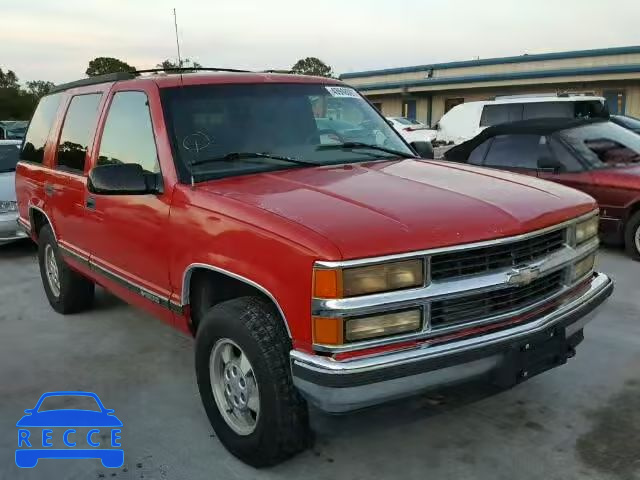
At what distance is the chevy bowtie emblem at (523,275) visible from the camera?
8.98 ft

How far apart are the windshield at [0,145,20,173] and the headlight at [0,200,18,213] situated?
2.66ft

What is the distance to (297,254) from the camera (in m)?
2.57

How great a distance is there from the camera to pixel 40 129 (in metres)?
5.71

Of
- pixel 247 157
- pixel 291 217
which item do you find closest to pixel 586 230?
pixel 291 217

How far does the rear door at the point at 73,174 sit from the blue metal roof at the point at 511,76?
23.7 metres

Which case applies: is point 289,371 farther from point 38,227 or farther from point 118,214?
point 38,227

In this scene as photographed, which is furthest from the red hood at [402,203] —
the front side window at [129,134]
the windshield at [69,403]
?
the windshield at [69,403]

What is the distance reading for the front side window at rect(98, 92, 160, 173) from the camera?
3732 millimetres

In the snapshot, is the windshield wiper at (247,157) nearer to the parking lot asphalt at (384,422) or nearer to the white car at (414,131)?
the parking lot asphalt at (384,422)

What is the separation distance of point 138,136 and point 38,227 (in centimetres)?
248

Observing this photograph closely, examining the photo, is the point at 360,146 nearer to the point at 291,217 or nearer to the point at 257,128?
the point at 257,128

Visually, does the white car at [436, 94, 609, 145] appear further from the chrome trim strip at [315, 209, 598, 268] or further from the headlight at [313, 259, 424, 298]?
the headlight at [313, 259, 424, 298]

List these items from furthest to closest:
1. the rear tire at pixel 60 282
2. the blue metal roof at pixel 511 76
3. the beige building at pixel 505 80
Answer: the beige building at pixel 505 80
the blue metal roof at pixel 511 76
the rear tire at pixel 60 282

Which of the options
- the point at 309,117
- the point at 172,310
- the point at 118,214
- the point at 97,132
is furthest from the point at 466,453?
the point at 97,132
